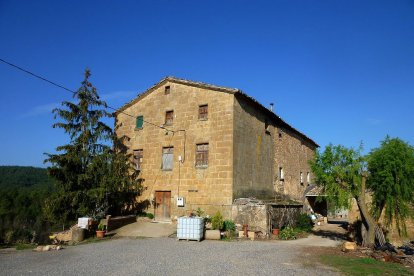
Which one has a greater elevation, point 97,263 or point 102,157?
point 102,157

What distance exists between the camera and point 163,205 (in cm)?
1961

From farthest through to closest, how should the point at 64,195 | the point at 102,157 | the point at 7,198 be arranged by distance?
the point at 7,198 < the point at 102,157 < the point at 64,195

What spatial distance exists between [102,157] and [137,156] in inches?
125

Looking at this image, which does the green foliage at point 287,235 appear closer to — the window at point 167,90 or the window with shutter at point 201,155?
the window with shutter at point 201,155

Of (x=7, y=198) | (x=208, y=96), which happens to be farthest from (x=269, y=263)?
(x=7, y=198)

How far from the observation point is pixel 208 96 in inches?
753

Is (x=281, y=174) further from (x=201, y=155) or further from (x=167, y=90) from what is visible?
(x=167, y=90)

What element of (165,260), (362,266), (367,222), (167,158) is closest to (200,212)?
(167,158)

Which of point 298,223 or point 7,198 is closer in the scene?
point 298,223

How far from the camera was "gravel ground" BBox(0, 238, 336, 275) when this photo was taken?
874 cm

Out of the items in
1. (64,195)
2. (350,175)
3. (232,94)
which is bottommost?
(64,195)

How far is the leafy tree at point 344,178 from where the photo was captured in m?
13.8

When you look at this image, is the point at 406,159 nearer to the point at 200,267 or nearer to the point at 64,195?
the point at 200,267

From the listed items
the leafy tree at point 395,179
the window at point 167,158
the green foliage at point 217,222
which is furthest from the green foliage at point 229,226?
the leafy tree at point 395,179
